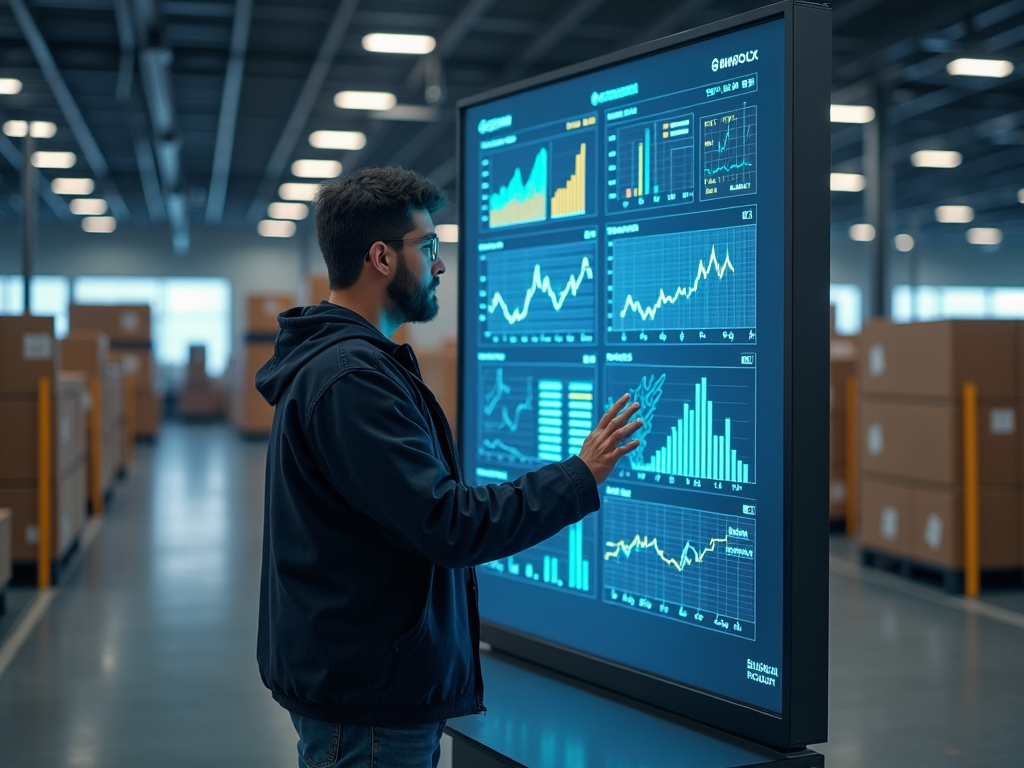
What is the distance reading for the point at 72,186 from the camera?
1997 centimetres

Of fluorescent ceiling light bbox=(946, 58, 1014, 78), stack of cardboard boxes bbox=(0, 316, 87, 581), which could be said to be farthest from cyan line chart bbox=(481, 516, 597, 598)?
fluorescent ceiling light bbox=(946, 58, 1014, 78)

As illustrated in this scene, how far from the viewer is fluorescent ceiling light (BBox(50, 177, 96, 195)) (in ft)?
63.8

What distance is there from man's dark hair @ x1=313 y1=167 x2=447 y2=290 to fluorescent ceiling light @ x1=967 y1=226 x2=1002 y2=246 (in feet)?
89.8

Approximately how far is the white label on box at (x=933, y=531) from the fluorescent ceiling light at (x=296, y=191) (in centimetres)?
1515

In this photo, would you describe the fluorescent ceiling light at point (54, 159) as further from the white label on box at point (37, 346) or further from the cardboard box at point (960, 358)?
the cardboard box at point (960, 358)

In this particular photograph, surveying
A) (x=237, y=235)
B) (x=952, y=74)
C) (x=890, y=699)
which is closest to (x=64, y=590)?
(x=890, y=699)

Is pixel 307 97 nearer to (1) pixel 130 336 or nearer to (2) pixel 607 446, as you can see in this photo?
(1) pixel 130 336

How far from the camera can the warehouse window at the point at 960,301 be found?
2856 centimetres

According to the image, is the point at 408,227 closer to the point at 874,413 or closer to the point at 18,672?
the point at 18,672

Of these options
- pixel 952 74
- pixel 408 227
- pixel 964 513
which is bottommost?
pixel 964 513

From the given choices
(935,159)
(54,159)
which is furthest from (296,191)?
(935,159)

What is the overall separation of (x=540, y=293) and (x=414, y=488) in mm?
1164

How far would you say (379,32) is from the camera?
10695 millimetres

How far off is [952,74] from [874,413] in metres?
6.15
